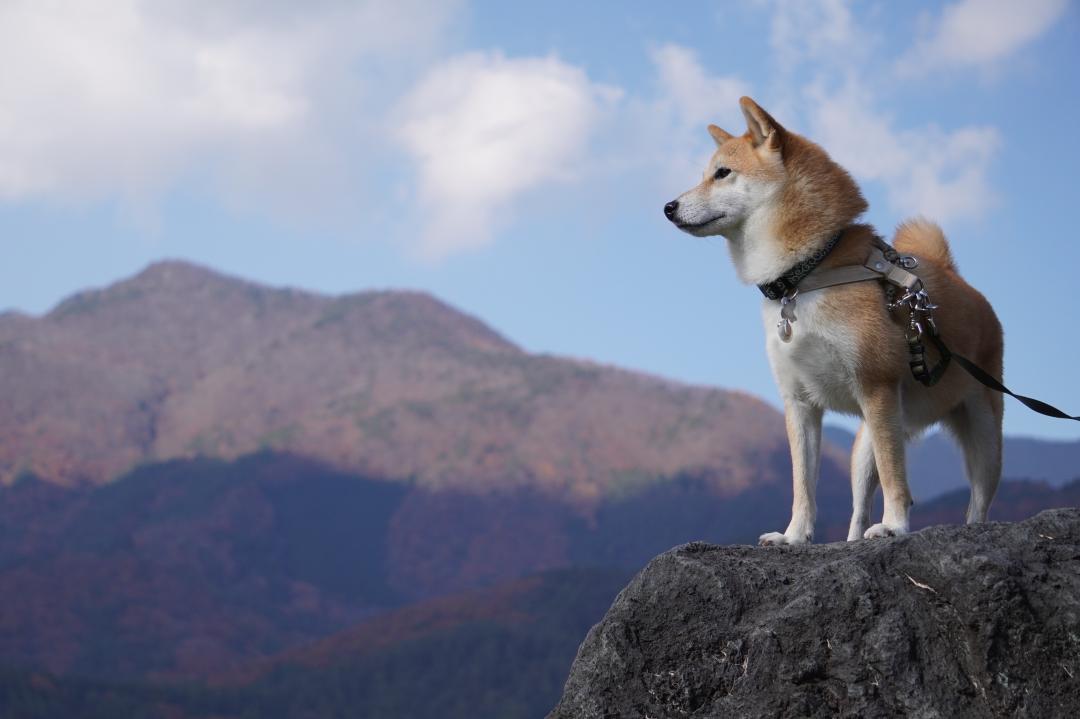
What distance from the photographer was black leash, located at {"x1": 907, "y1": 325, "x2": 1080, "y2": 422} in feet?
19.2

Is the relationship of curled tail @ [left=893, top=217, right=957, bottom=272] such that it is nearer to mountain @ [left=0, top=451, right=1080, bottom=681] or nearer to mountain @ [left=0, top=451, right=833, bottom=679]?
mountain @ [left=0, top=451, right=1080, bottom=681]

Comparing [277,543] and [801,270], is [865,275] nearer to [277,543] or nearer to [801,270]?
[801,270]

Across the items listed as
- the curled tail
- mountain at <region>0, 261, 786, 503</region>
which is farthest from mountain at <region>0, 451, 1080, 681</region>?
the curled tail

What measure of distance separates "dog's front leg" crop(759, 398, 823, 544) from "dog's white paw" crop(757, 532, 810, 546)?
3 centimetres

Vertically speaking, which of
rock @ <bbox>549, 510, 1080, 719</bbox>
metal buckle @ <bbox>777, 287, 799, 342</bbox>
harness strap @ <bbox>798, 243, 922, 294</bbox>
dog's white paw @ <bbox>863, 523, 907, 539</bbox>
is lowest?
rock @ <bbox>549, 510, 1080, 719</bbox>

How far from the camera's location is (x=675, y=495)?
9375 cm

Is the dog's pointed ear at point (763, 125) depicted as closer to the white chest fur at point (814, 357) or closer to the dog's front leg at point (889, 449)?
the white chest fur at point (814, 357)

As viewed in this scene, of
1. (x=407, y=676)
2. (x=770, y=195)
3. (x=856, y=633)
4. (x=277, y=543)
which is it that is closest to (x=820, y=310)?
(x=770, y=195)

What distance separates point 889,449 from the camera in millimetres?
5809

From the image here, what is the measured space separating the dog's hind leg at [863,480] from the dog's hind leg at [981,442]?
0.52m

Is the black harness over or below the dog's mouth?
below

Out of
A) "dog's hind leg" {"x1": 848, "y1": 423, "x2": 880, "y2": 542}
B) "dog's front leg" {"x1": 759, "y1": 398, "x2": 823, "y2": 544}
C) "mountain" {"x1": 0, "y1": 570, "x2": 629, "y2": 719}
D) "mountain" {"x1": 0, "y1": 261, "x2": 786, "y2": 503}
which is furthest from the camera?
"mountain" {"x1": 0, "y1": 261, "x2": 786, "y2": 503}

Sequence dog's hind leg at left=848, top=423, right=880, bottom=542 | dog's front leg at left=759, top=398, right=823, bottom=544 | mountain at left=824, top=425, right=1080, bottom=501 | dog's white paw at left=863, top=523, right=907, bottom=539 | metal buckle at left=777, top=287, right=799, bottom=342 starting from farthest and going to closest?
mountain at left=824, top=425, right=1080, bottom=501
dog's hind leg at left=848, top=423, right=880, bottom=542
dog's front leg at left=759, top=398, right=823, bottom=544
metal buckle at left=777, top=287, right=799, bottom=342
dog's white paw at left=863, top=523, right=907, bottom=539

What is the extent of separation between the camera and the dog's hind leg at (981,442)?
21.2ft
